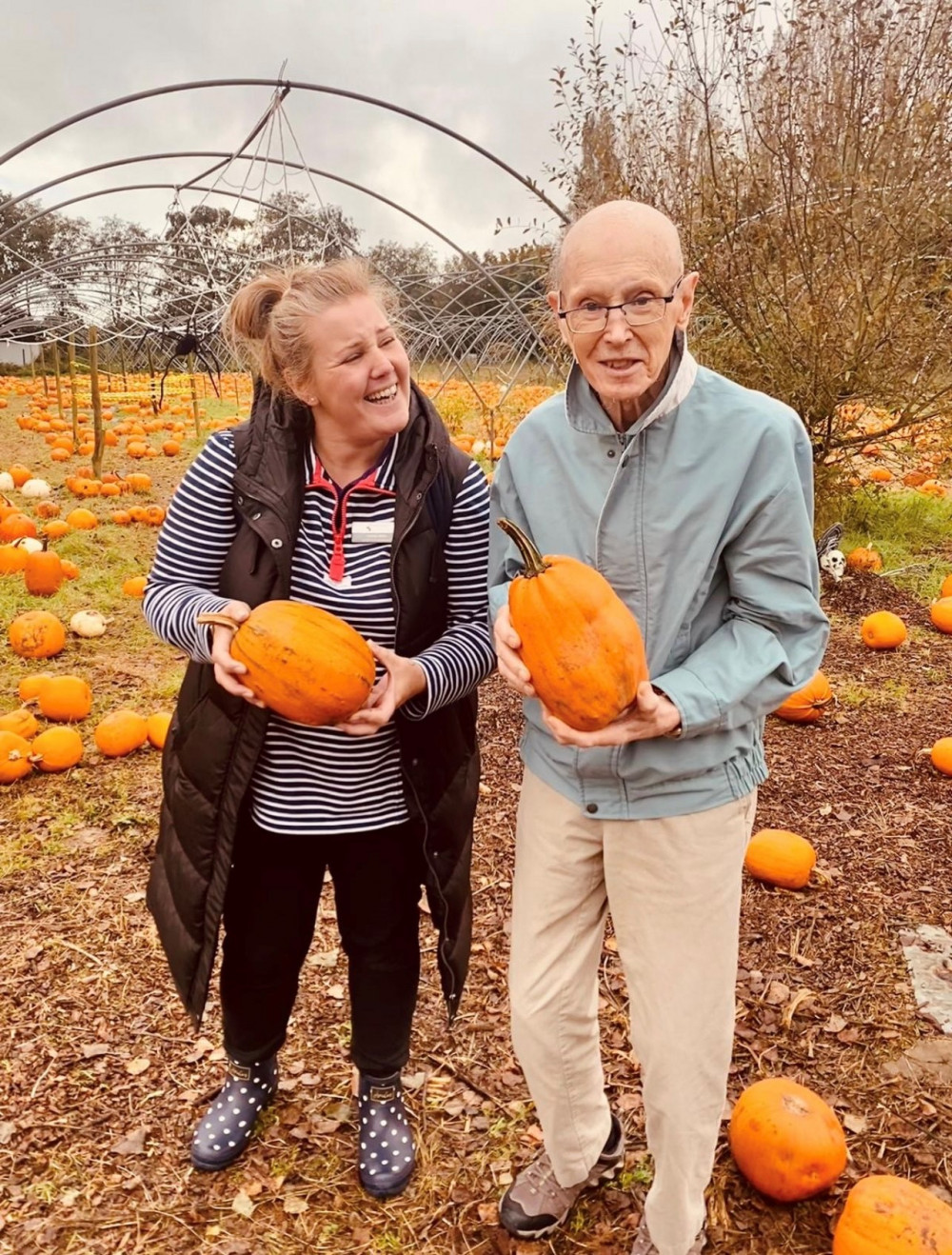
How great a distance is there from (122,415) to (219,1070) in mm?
16663

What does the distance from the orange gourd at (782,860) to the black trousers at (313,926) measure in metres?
1.78

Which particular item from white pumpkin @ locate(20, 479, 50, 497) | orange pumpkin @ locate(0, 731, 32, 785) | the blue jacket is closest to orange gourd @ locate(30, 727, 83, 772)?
orange pumpkin @ locate(0, 731, 32, 785)

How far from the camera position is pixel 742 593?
1.71 meters

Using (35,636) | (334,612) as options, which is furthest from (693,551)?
(35,636)

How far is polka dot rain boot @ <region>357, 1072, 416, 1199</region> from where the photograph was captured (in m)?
2.43

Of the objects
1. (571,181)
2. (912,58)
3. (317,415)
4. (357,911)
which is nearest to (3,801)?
(357,911)

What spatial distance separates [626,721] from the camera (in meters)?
1.71

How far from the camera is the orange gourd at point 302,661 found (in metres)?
1.87

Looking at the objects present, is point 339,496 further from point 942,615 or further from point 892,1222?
point 942,615

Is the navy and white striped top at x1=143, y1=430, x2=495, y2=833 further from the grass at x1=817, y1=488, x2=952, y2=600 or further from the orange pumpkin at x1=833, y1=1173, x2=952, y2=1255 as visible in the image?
the grass at x1=817, y1=488, x2=952, y2=600

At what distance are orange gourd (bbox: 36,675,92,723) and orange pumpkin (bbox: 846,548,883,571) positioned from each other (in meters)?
5.67

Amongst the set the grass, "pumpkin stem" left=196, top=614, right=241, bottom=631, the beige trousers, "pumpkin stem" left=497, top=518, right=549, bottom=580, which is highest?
"pumpkin stem" left=497, top=518, right=549, bottom=580

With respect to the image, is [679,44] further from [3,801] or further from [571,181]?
[3,801]

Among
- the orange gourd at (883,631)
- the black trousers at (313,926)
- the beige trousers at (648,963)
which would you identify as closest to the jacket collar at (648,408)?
the beige trousers at (648,963)
